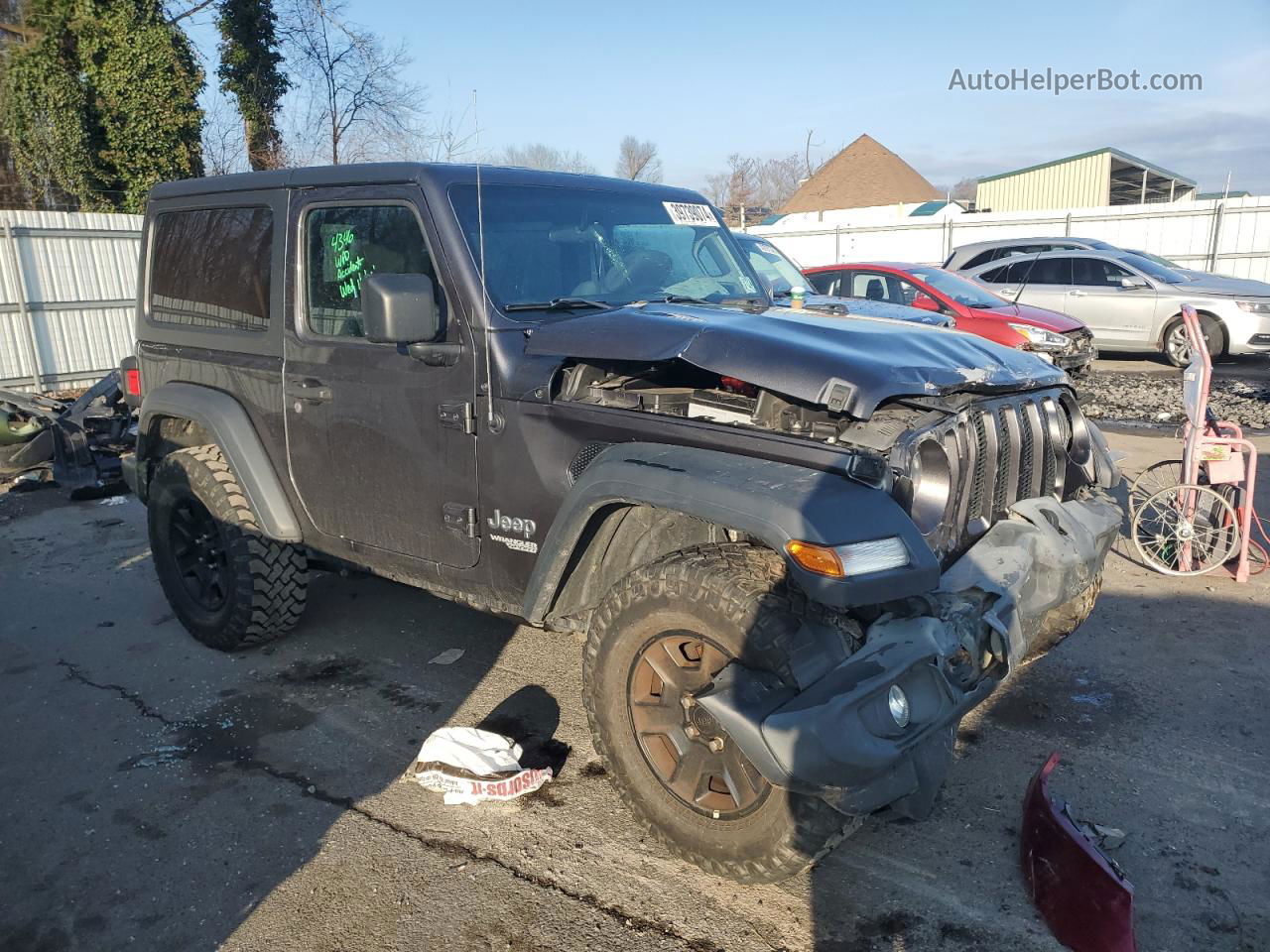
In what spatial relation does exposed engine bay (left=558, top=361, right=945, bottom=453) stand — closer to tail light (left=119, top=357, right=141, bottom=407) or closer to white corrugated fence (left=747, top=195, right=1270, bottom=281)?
tail light (left=119, top=357, right=141, bottom=407)

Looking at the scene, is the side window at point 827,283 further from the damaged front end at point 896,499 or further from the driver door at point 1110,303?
the damaged front end at point 896,499

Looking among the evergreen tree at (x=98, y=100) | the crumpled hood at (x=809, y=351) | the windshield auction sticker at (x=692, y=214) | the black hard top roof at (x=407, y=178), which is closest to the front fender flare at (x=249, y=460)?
the black hard top roof at (x=407, y=178)

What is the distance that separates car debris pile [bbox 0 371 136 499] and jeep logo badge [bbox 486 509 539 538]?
5904mm

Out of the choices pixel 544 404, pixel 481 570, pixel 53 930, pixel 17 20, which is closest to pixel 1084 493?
pixel 544 404

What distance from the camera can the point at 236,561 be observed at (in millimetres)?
4441

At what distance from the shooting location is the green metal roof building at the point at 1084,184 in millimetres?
32594

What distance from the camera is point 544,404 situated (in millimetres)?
3254

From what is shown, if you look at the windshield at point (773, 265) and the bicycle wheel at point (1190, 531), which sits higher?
the windshield at point (773, 265)

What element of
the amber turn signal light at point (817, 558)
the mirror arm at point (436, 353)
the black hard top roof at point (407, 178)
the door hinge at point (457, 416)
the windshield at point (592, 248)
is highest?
the black hard top roof at point (407, 178)

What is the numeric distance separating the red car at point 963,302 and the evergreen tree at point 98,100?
14019 mm

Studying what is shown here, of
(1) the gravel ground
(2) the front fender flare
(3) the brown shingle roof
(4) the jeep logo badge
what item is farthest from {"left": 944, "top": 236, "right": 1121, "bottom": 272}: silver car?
(3) the brown shingle roof

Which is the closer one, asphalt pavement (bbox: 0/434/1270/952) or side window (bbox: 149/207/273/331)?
asphalt pavement (bbox: 0/434/1270/952)

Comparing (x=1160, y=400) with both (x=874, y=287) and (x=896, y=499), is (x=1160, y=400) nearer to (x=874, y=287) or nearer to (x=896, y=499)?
(x=874, y=287)

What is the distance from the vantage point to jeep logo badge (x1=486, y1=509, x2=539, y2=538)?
333cm
